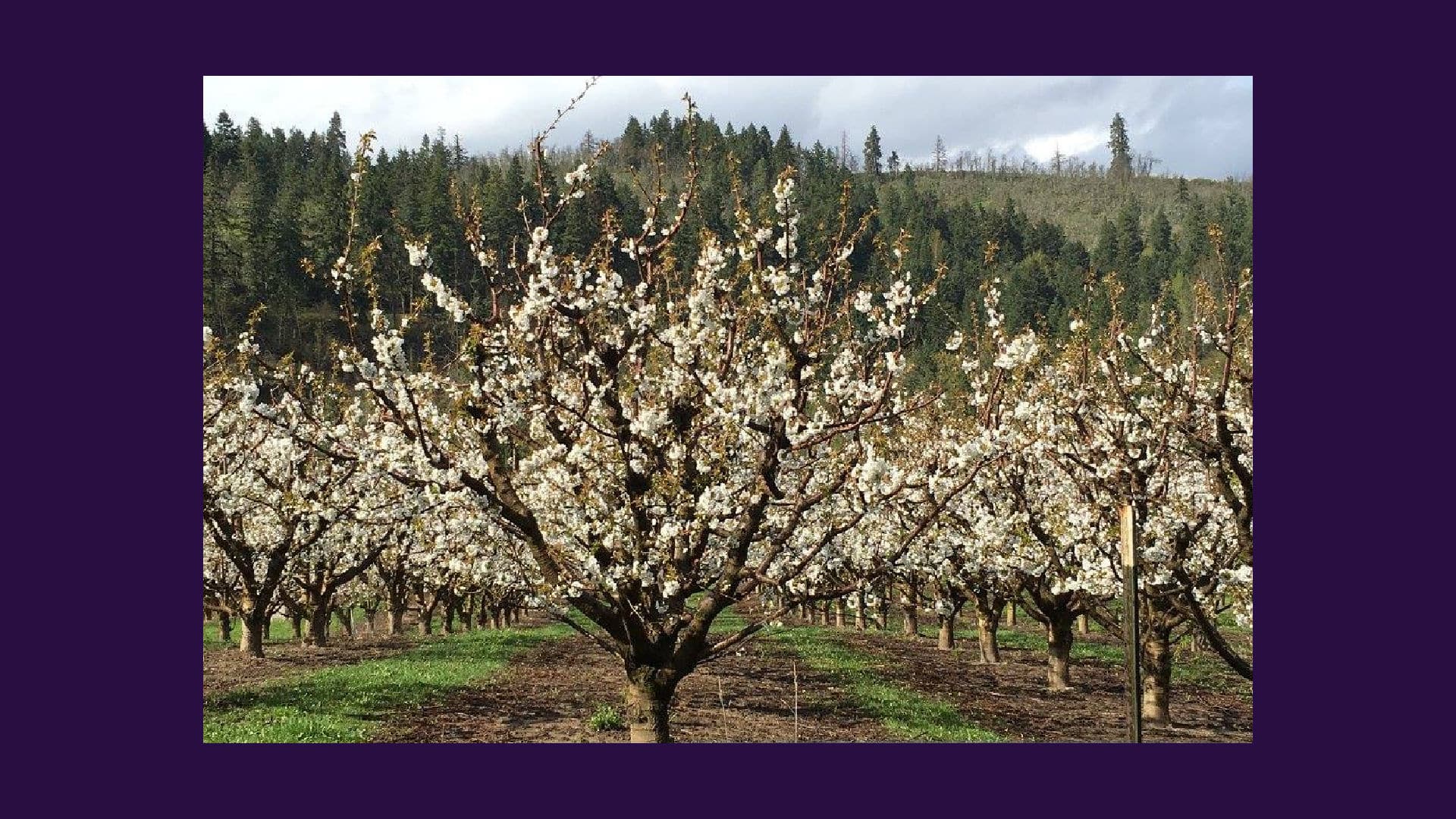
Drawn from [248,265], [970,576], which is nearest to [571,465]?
[970,576]

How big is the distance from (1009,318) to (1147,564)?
66843 mm

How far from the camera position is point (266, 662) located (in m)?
26.2

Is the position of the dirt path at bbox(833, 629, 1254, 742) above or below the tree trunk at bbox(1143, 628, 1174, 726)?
below

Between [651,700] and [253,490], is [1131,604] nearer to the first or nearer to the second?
[651,700]

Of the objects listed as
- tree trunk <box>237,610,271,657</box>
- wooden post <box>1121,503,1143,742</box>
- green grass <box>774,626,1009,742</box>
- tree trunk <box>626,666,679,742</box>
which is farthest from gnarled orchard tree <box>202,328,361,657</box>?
wooden post <box>1121,503,1143,742</box>

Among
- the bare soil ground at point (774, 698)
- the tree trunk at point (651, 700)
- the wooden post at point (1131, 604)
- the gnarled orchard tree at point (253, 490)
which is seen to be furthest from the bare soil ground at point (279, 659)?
the wooden post at point (1131, 604)

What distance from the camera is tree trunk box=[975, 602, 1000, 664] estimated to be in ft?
91.1

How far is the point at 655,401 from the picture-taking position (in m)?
12.4

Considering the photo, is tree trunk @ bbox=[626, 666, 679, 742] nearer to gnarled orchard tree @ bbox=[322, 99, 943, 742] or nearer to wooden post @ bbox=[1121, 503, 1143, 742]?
gnarled orchard tree @ bbox=[322, 99, 943, 742]

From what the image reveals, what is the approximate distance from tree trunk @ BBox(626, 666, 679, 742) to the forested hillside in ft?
15.8

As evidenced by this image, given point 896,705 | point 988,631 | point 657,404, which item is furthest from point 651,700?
point 988,631

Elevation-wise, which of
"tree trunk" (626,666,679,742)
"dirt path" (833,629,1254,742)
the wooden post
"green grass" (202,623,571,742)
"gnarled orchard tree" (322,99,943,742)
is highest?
"gnarled orchard tree" (322,99,943,742)

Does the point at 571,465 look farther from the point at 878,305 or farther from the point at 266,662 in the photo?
the point at 266,662

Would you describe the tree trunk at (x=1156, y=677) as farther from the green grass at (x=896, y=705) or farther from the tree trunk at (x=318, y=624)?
the tree trunk at (x=318, y=624)
